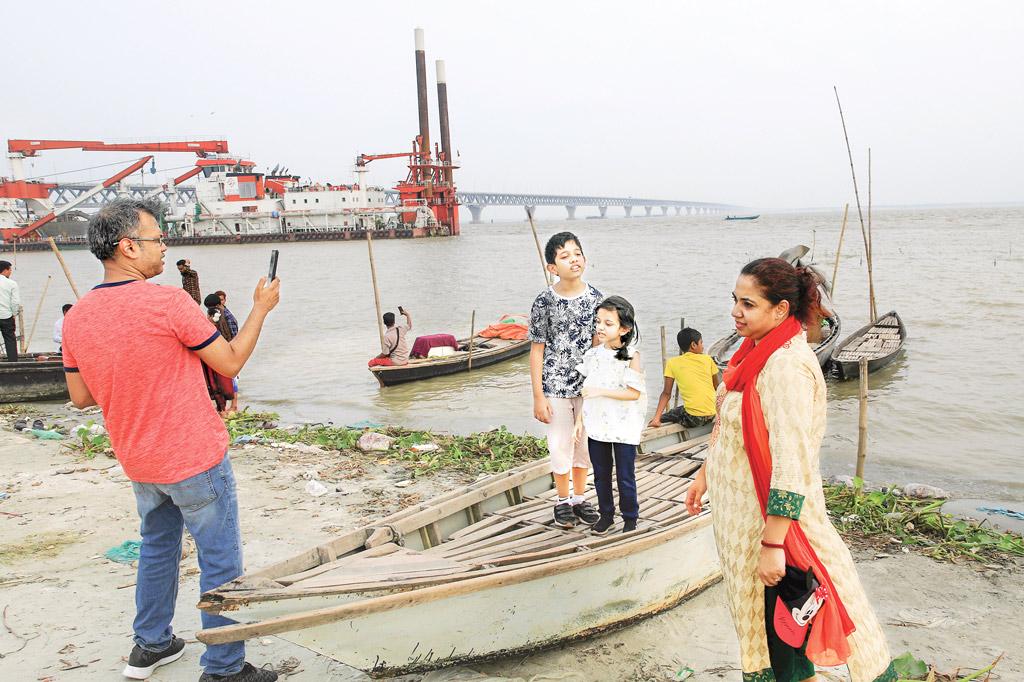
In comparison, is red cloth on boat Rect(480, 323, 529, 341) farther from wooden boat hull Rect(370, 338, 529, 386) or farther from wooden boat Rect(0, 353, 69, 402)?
wooden boat Rect(0, 353, 69, 402)

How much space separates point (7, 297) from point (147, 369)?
383 inches

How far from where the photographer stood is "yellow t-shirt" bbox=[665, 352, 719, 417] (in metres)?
5.83

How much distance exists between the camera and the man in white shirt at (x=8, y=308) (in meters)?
10.0

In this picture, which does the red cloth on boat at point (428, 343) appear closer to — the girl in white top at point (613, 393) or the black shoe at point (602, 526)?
the black shoe at point (602, 526)

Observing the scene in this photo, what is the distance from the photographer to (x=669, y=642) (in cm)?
363

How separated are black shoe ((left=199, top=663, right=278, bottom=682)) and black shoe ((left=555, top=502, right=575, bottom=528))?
1607 mm

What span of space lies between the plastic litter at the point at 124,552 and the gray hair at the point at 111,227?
249 centimetres

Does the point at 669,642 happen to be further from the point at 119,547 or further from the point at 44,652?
the point at 119,547

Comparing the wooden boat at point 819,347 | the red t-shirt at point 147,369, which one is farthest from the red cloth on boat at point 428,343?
the red t-shirt at point 147,369

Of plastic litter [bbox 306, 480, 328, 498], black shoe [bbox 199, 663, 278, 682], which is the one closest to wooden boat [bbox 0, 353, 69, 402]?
plastic litter [bbox 306, 480, 328, 498]

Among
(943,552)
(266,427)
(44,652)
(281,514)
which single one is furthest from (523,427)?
(44,652)

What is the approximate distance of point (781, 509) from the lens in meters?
2.01

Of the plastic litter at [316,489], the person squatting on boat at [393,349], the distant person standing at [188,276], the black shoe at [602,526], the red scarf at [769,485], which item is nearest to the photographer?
the red scarf at [769,485]

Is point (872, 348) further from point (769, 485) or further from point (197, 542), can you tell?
point (197, 542)
